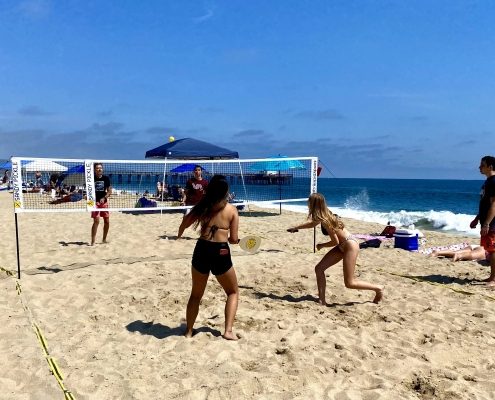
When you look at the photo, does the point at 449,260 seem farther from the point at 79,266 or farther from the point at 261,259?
the point at 79,266

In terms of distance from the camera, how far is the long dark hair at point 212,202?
13.2ft

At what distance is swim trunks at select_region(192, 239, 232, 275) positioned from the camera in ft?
13.3

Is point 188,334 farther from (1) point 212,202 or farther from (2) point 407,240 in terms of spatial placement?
(2) point 407,240

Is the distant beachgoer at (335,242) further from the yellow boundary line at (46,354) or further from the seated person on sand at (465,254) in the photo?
the seated person on sand at (465,254)

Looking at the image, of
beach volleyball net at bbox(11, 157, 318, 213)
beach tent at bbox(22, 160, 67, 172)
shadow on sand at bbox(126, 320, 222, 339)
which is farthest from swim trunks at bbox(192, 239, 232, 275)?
beach tent at bbox(22, 160, 67, 172)

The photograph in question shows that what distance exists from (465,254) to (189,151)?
9977mm

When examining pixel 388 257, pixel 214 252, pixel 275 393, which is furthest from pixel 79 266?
pixel 388 257

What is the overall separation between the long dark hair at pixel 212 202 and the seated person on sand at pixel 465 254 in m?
6.32

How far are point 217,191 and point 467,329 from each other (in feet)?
9.89

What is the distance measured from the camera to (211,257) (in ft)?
13.3

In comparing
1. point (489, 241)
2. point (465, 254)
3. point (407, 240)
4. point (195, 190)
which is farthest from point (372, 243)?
point (195, 190)

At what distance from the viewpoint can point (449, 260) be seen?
344 inches

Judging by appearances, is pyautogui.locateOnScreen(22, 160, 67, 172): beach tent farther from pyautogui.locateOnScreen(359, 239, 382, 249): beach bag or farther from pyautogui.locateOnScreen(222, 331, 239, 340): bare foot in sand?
pyautogui.locateOnScreen(359, 239, 382, 249): beach bag

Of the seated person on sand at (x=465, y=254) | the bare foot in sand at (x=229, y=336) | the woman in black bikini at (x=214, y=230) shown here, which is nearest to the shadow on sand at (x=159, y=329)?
the bare foot in sand at (x=229, y=336)
